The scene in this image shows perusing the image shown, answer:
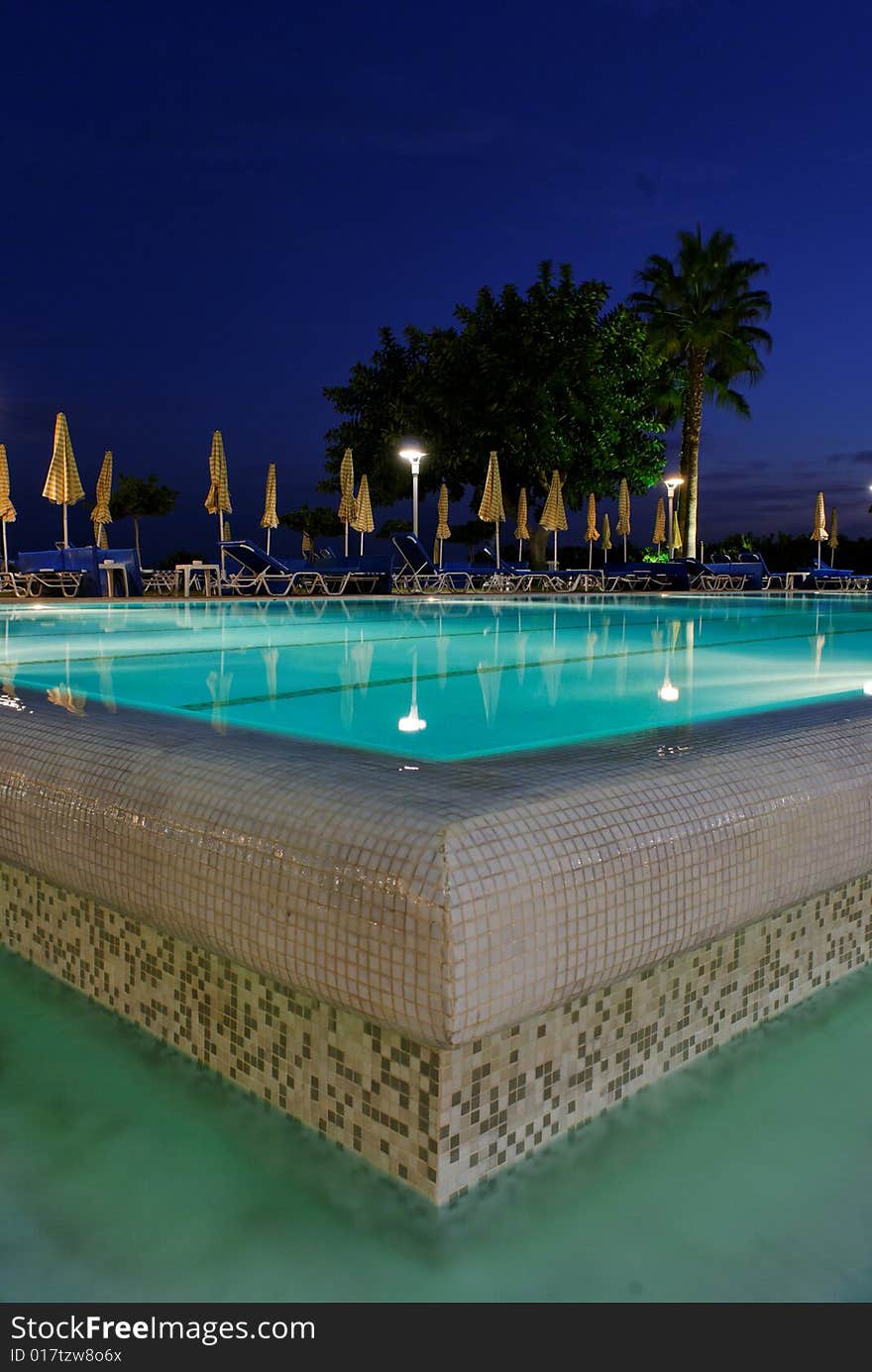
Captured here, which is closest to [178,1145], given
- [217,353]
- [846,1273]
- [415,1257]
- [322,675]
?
[415,1257]

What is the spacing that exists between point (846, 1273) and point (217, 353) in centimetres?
4995

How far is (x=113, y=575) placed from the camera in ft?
49.9

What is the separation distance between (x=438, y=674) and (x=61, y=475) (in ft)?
42.4

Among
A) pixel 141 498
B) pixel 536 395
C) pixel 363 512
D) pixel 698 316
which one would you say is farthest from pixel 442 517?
pixel 141 498

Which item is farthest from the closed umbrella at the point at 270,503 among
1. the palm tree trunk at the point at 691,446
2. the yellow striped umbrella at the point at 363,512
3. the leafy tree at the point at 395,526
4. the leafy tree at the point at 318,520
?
the leafy tree at the point at 318,520

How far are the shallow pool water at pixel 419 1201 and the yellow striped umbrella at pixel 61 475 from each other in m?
14.5

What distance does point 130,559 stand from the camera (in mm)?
14953

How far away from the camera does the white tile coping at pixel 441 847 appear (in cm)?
130

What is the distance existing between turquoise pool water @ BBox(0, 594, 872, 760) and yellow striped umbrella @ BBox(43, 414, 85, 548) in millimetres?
7892

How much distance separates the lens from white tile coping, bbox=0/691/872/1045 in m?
1.30

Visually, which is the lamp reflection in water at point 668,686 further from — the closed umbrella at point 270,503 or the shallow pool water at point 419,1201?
the closed umbrella at point 270,503

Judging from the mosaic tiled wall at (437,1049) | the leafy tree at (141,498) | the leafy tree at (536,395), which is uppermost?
the leafy tree at (536,395)

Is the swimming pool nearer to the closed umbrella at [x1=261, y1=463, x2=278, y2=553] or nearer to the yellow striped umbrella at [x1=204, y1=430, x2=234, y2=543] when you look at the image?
the yellow striped umbrella at [x1=204, y1=430, x2=234, y2=543]

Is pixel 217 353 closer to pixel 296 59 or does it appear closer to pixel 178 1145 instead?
pixel 296 59
